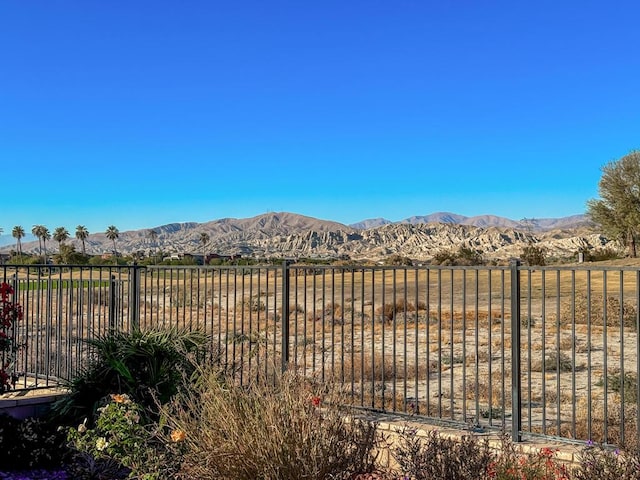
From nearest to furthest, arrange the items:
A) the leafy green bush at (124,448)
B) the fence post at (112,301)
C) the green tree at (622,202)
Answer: the leafy green bush at (124,448) → the fence post at (112,301) → the green tree at (622,202)

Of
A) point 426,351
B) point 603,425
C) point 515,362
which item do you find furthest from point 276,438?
point 426,351

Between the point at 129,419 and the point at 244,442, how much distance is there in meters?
1.86

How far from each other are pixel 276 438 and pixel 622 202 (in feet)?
164

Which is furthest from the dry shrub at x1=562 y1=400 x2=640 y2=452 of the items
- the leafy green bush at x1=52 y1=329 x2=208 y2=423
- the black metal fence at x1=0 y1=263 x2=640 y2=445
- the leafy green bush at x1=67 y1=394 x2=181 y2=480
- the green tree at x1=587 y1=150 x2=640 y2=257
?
the green tree at x1=587 y1=150 x2=640 y2=257

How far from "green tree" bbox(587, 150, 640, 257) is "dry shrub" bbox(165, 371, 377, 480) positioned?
1906 inches

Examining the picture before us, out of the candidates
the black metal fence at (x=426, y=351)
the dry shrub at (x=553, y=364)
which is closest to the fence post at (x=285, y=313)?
the black metal fence at (x=426, y=351)

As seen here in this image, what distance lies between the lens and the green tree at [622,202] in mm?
48531

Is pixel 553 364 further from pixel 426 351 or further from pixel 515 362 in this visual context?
pixel 515 362

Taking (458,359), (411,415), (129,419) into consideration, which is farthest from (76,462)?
(458,359)

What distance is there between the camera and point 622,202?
48875 millimetres

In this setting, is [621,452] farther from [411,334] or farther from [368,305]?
[368,305]

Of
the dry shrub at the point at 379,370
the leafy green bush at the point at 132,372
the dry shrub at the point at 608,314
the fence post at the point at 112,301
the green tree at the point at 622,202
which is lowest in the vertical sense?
the dry shrub at the point at 379,370

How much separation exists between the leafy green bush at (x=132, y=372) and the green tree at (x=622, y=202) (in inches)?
1849

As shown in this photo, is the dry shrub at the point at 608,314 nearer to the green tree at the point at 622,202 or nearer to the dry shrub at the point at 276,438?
the dry shrub at the point at 276,438
